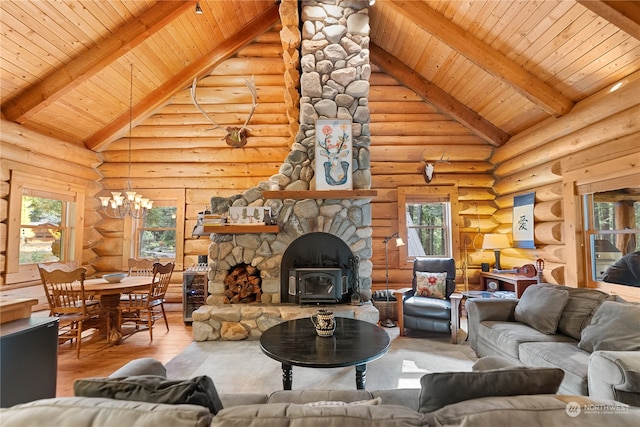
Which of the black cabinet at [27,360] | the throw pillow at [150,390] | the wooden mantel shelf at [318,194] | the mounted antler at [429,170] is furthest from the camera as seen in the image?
the mounted antler at [429,170]

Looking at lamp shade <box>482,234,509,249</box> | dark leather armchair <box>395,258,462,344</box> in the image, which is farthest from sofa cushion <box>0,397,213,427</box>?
lamp shade <box>482,234,509,249</box>

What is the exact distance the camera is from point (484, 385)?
122cm

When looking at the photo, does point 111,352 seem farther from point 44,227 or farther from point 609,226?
point 609,226

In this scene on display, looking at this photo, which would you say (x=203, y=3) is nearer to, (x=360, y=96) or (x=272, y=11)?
(x=272, y=11)

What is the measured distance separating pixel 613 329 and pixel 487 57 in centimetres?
331

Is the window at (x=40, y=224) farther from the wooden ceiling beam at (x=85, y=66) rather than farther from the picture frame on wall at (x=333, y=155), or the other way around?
the picture frame on wall at (x=333, y=155)

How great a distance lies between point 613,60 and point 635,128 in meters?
0.74

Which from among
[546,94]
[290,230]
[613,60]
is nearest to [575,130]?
[546,94]

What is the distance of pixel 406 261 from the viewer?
221 inches

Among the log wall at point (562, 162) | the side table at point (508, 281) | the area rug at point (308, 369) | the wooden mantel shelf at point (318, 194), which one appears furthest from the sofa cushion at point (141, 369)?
the side table at point (508, 281)

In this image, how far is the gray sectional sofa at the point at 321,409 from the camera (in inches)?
38.3

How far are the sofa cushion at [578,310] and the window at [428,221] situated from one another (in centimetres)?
276

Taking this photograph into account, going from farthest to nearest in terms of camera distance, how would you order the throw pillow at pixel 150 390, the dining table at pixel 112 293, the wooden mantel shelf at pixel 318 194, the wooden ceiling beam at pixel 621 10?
the wooden mantel shelf at pixel 318 194 < the dining table at pixel 112 293 < the wooden ceiling beam at pixel 621 10 < the throw pillow at pixel 150 390

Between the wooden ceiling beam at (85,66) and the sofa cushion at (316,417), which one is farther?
the wooden ceiling beam at (85,66)
